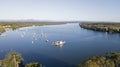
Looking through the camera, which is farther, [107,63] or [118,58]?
[118,58]

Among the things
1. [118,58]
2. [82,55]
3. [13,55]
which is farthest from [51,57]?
[118,58]

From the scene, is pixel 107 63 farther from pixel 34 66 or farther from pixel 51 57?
pixel 51 57

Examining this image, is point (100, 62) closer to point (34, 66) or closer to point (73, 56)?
point (34, 66)

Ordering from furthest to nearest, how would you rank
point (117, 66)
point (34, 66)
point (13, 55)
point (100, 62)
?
1. point (13, 55)
2. point (34, 66)
3. point (117, 66)
4. point (100, 62)

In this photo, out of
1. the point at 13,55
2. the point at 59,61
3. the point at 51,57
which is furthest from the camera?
the point at 51,57

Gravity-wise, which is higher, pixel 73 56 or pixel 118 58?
pixel 118 58

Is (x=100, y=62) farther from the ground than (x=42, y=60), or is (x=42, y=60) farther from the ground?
(x=100, y=62)

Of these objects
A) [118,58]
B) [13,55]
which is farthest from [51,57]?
[118,58]

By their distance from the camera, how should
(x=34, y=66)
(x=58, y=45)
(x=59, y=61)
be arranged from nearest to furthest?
(x=34, y=66) → (x=59, y=61) → (x=58, y=45)

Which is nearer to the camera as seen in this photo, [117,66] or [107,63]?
[107,63]
